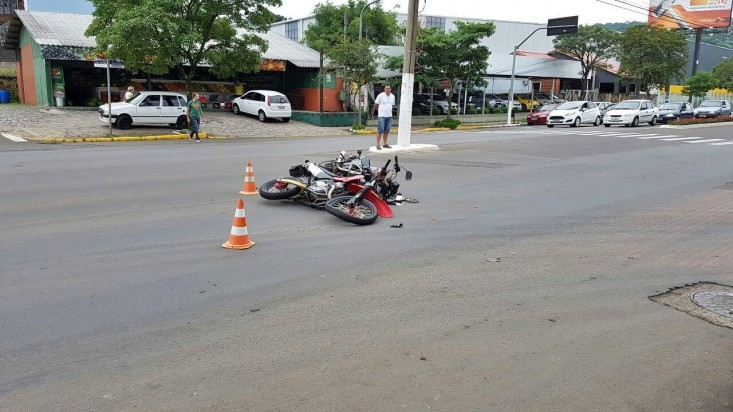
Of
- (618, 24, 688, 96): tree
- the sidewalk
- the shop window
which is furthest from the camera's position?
the shop window

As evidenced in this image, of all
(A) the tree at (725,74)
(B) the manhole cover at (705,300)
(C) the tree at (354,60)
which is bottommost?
(B) the manhole cover at (705,300)

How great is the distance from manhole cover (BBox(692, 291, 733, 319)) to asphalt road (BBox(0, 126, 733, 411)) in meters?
0.35

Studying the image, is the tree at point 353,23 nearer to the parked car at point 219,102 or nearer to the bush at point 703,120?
the parked car at point 219,102

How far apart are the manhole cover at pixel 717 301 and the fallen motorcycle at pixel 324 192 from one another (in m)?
4.14

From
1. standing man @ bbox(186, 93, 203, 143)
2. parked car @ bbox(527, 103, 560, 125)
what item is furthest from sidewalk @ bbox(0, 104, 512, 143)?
parked car @ bbox(527, 103, 560, 125)

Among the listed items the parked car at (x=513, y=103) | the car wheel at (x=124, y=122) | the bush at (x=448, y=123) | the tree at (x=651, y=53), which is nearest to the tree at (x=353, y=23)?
the parked car at (x=513, y=103)

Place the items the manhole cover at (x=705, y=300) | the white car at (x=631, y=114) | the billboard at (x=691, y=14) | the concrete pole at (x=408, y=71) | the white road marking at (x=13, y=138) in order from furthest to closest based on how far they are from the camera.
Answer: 1. the billboard at (x=691, y=14)
2. the white car at (x=631, y=114)
3. the white road marking at (x=13, y=138)
4. the concrete pole at (x=408, y=71)
5. the manhole cover at (x=705, y=300)

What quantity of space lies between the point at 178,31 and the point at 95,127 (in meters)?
5.42

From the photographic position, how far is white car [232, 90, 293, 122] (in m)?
30.5

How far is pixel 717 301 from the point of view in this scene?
220 inches

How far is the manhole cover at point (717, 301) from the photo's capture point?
211 inches

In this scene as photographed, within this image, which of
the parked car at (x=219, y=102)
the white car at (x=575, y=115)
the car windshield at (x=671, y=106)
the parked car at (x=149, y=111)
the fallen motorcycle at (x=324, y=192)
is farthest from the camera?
the car windshield at (x=671, y=106)

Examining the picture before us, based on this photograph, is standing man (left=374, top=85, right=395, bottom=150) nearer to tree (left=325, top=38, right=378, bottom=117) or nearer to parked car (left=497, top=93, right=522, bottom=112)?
tree (left=325, top=38, right=378, bottom=117)

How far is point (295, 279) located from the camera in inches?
228
